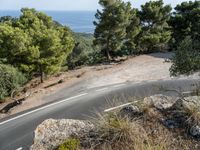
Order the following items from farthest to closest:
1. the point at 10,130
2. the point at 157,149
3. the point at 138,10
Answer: the point at 138,10
the point at 10,130
the point at 157,149

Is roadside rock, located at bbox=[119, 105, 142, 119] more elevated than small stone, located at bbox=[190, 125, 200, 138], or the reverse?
roadside rock, located at bbox=[119, 105, 142, 119]

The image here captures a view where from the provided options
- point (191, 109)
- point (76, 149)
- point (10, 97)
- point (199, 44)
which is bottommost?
point (10, 97)

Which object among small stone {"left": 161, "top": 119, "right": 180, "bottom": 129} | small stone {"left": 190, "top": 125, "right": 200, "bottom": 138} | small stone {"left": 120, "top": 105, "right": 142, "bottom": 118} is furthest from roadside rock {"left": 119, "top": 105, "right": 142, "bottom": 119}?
small stone {"left": 190, "top": 125, "right": 200, "bottom": 138}

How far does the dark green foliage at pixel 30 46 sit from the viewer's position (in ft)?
73.7

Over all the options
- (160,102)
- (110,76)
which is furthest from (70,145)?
(110,76)

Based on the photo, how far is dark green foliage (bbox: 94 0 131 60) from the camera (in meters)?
26.2

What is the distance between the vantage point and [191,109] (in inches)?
277

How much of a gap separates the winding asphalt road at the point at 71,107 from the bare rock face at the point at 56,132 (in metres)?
4.41

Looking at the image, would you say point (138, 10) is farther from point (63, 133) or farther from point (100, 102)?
point (63, 133)

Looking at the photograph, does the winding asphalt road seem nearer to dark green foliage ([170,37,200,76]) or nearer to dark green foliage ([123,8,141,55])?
dark green foliage ([170,37,200,76])

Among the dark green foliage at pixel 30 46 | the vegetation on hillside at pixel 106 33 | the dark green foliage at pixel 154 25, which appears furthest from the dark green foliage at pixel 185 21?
the dark green foliage at pixel 30 46

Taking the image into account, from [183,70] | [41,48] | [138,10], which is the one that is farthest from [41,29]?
[183,70]

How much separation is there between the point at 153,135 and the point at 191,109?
1.01 metres

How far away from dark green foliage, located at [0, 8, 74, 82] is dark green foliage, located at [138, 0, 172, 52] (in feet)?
25.3
